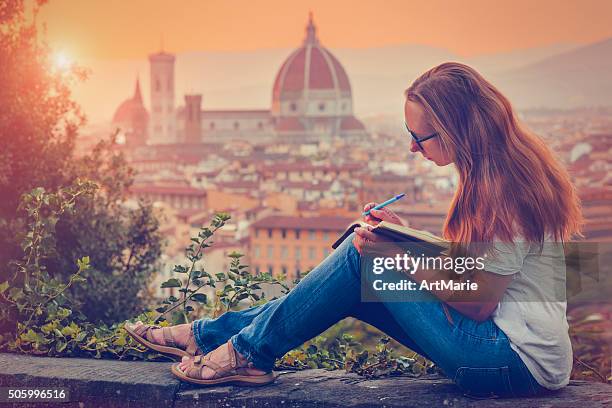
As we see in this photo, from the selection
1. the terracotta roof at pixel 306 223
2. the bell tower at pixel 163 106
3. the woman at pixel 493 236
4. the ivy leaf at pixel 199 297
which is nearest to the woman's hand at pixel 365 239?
the woman at pixel 493 236

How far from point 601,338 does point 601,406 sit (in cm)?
90

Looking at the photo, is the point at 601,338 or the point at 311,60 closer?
the point at 601,338

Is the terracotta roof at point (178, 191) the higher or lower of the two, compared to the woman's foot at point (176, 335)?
higher

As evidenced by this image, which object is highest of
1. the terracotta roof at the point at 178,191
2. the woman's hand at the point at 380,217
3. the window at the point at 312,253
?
the terracotta roof at the point at 178,191

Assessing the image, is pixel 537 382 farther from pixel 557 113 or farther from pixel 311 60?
pixel 311 60

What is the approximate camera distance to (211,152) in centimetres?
5319

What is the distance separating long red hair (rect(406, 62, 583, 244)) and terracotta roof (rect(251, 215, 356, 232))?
19343mm

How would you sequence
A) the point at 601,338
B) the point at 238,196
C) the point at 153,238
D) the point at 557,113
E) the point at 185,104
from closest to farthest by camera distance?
the point at 601,338 → the point at 153,238 → the point at 557,113 → the point at 238,196 → the point at 185,104

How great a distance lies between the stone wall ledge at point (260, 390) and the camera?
1166 millimetres

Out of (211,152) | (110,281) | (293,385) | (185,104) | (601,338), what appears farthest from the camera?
(185,104)

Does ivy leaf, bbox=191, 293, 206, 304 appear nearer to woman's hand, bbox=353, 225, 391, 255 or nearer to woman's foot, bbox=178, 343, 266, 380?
woman's foot, bbox=178, 343, 266, 380

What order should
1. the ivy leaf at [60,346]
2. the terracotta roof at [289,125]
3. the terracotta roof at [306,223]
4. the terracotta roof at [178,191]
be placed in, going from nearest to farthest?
the ivy leaf at [60,346]
the terracotta roof at [306,223]
the terracotta roof at [178,191]
the terracotta roof at [289,125]

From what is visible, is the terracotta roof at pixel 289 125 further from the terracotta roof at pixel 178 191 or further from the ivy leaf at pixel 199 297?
the ivy leaf at pixel 199 297

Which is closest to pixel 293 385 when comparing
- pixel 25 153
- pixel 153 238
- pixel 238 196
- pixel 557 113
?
pixel 25 153
